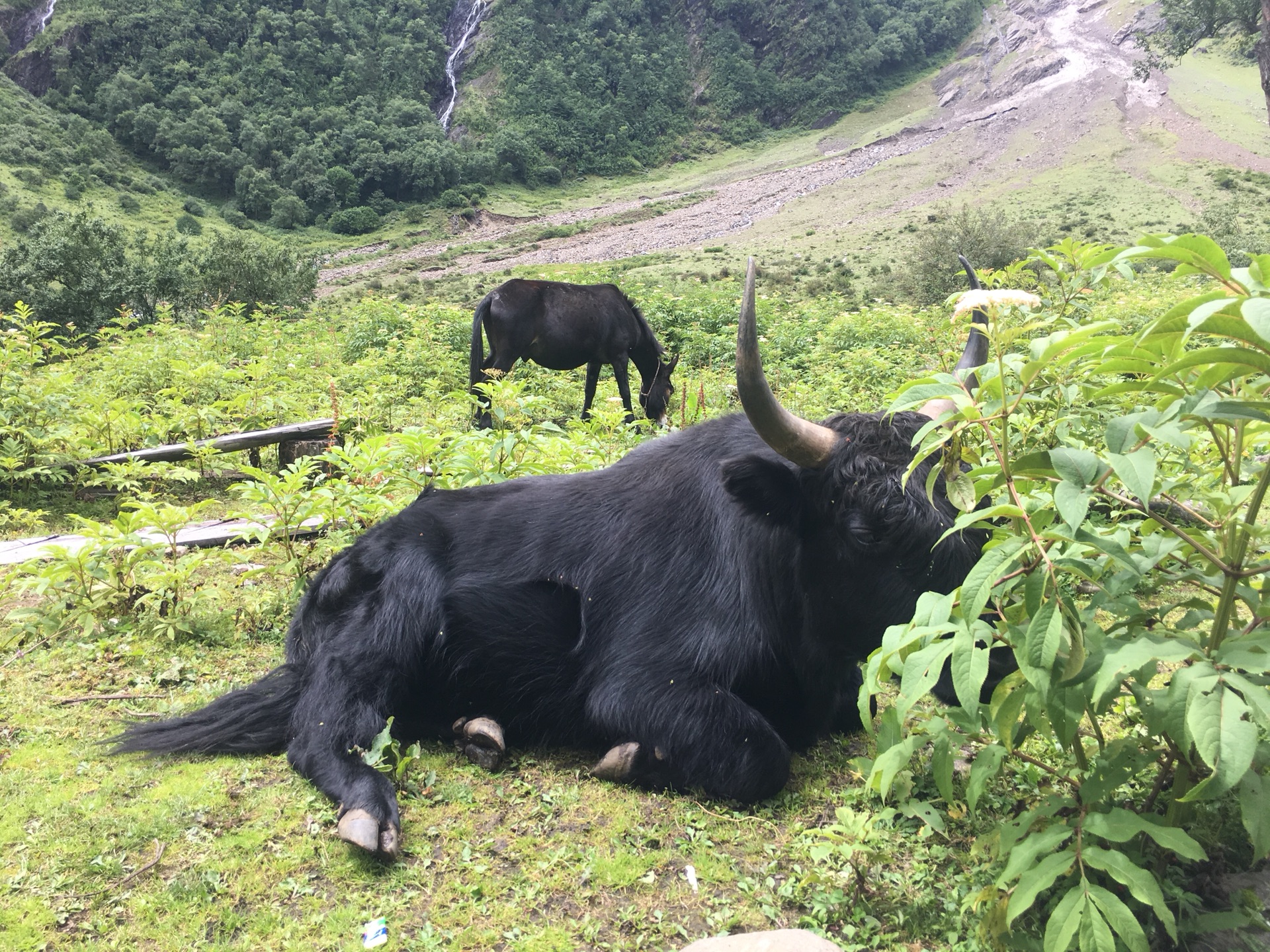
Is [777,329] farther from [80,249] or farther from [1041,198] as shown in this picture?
[1041,198]

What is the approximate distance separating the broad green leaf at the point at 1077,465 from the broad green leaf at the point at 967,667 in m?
0.37

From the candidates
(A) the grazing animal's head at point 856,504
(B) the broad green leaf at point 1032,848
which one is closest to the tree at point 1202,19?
(A) the grazing animal's head at point 856,504

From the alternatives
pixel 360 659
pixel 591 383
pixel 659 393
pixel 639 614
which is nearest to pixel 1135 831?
pixel 639 614

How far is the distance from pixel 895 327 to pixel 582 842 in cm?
1030

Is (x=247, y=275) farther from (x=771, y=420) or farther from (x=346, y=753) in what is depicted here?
(x=771, y=420)

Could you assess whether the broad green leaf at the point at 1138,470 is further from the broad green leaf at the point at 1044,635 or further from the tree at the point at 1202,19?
the tree at the point at 1202,19

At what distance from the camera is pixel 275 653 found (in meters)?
3.95

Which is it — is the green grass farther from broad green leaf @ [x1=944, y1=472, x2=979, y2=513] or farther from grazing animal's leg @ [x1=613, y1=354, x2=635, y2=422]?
grazing animal's leg @ [x1=613, y1=354, x2=635, y2=422]

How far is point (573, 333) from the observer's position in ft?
37.9

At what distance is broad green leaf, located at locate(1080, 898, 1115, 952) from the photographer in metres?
1.51

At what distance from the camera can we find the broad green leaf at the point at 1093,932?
1.51 metres

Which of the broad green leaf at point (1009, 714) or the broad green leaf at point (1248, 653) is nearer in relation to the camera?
the broad green leaf at point (1248, 653)

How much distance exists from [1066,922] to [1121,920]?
0.32 ft

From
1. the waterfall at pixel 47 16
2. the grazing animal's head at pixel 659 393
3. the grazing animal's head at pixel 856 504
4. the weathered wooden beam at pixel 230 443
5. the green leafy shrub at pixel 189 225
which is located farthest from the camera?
the waterfall at pixel 47 16
